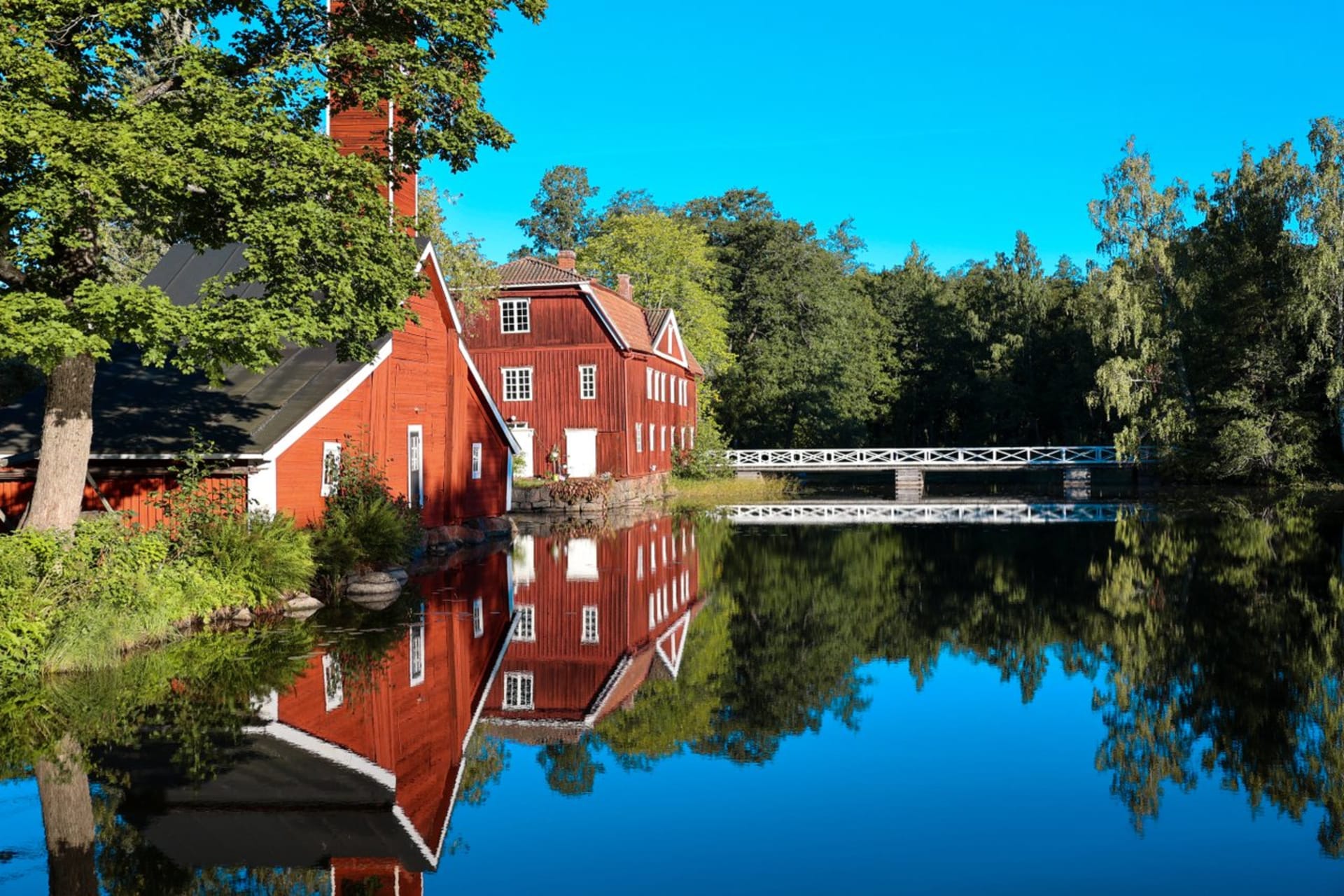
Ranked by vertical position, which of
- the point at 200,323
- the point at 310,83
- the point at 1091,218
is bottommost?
the point at 200,323

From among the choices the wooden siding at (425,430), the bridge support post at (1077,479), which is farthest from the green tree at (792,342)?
the wooden siding at (425,430)

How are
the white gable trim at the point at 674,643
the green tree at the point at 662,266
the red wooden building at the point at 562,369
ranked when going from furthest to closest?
the green tree at the point at 662,266 < the red wooden building at the point at 562,369 < the white gable trim at the point at 674,643

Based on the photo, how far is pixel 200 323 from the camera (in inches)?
528

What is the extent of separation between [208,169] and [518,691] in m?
6.84

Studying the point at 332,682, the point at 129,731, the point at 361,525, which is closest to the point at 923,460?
the point at 361,525

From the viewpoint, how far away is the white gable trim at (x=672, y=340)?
153ft

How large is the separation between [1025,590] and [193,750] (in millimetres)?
13802

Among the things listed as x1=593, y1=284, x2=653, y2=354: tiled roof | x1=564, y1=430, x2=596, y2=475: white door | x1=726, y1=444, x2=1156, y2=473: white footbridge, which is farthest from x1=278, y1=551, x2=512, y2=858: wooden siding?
x1=726, y1=444, x2=1156, y2=473: white footbridge

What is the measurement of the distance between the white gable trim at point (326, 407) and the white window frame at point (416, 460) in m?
2.20

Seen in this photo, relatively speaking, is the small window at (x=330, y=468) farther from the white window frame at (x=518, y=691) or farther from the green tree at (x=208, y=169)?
the white window frame at (x=518, y=691)

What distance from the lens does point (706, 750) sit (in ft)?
32.0

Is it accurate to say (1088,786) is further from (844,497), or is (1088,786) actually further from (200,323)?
(844,497)

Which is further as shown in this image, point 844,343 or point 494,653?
point 844,343

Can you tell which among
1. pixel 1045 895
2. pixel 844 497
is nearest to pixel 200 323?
pixel 1045 895
